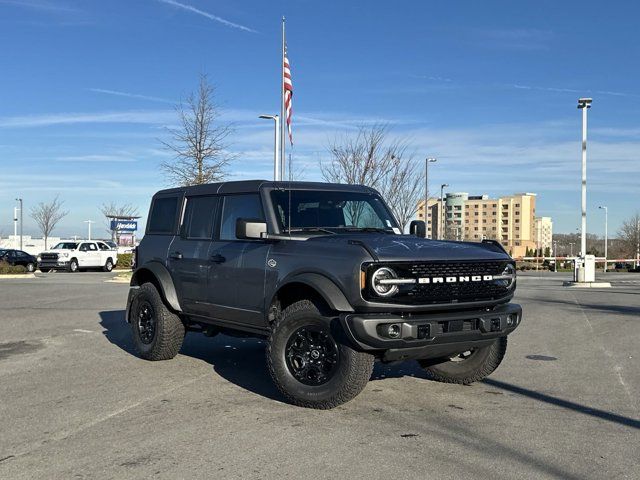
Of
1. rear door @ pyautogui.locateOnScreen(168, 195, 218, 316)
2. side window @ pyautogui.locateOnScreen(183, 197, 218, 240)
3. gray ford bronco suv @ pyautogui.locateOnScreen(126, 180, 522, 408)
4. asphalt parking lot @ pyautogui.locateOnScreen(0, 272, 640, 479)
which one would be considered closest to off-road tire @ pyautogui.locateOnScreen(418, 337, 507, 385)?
gray ford bronco suv @ pyautogui.locateOnScreen(126, 180, 522, 408)

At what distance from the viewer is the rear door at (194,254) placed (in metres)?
7.25

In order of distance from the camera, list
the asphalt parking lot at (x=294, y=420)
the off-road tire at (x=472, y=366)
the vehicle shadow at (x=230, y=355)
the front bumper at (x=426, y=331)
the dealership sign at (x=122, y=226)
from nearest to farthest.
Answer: the asphalt parking lot at (x=294, y=420) < the front bumper at (x=426, y=331) < the off-road tire at (x=472, y=366) < the vehicle shadow at (x=230, y=355) < the dealership sign at (x=122, y=226)

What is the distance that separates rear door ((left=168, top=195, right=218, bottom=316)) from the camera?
725 centimetres

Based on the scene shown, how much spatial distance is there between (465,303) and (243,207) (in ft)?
8.50

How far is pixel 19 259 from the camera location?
36688 mm

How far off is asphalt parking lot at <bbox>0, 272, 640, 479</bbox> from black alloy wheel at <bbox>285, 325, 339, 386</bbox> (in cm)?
31

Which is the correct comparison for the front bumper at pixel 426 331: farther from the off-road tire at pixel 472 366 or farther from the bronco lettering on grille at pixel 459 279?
the off-road tire at pixel 472 366

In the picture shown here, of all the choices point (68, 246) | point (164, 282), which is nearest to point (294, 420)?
point (164, 282)

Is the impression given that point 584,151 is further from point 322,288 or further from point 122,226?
point 122,226

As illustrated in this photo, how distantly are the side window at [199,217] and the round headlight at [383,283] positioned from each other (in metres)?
2.63

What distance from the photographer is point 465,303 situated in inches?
228

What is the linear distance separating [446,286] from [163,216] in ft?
13.5

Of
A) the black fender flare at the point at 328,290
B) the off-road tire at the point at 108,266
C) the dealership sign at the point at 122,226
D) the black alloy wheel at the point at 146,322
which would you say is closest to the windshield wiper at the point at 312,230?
the black fender flare at the point at 328,290

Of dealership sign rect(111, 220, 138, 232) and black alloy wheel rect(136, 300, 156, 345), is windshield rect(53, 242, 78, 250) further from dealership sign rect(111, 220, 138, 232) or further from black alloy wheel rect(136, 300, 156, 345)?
black alloy wheel rect(136, 300, 156, 345)
